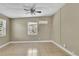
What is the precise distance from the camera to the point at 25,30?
8.59ft

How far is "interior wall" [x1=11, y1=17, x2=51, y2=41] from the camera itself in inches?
99.6

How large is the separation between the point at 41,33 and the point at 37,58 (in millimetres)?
1116

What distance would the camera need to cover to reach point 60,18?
299 centimetres

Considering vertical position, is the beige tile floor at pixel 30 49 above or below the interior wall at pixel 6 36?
below

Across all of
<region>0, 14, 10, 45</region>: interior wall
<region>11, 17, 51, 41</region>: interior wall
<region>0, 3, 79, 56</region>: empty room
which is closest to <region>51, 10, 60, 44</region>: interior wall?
<region>0, 3, 79, 56</region>: empty room

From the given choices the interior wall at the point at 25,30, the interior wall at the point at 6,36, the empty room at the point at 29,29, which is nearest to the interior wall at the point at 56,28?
the empty room at the point at 29,29

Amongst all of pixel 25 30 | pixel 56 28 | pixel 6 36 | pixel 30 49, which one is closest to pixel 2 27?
pixel 6 36

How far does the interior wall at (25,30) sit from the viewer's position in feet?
8.30

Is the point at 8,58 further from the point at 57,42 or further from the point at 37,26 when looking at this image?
the point at 57,42

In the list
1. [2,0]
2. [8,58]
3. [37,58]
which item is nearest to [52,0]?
[2,0]

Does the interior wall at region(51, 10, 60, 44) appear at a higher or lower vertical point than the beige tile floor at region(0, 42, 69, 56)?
higher

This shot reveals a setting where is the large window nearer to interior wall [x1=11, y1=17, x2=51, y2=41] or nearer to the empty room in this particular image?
the empty room

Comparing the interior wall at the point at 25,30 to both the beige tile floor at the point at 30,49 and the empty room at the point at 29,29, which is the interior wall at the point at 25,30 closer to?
the empty room at the point at 29,29

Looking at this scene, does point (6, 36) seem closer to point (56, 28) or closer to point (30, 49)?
point (30, 49)
